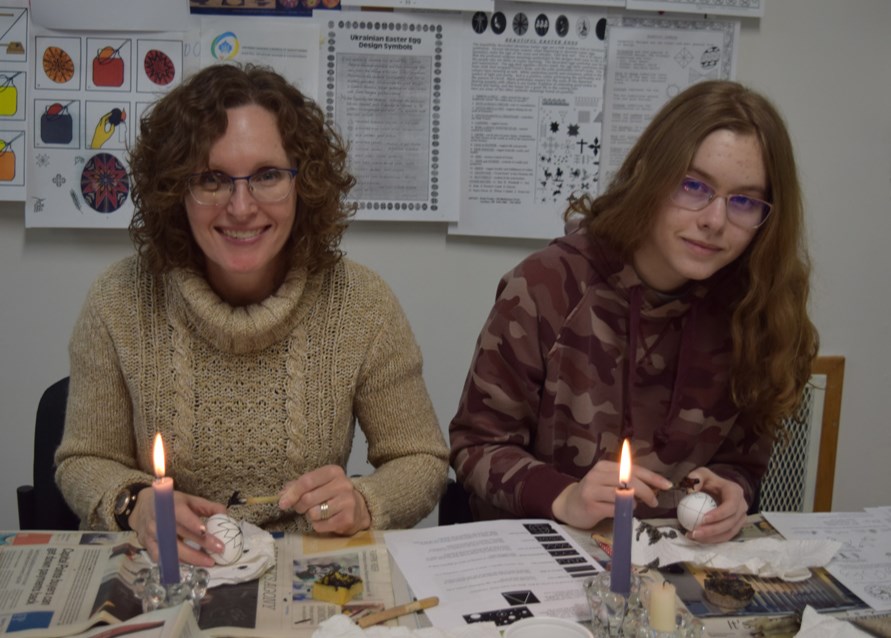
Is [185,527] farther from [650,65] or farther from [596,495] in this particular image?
[650,65]

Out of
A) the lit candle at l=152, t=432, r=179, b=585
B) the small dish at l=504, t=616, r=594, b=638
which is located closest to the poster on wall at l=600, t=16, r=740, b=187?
the small dish at l=504, t=616, r=594, b=638

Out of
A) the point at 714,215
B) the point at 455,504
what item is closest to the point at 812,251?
the point at 714,215

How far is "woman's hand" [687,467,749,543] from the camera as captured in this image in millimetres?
1263

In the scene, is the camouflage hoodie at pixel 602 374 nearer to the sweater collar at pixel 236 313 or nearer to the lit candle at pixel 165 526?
the sweater collar at pixel 236 313

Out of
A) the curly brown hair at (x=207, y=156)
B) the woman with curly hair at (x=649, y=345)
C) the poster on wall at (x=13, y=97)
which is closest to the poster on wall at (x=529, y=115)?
the woman with curly hair at (x=649, y=345)

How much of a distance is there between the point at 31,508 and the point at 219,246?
68 cm

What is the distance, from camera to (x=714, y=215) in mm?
1429

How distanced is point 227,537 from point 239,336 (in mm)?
406

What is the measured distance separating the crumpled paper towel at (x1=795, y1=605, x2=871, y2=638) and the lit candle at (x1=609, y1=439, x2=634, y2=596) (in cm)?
25

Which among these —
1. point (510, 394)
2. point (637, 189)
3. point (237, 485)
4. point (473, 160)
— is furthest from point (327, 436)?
point (473, 160)

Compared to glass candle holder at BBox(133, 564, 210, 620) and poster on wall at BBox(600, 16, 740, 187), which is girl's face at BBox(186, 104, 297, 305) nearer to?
glass candle holder at BBox(133, 564, 210, 620)

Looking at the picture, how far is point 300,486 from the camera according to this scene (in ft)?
4.10

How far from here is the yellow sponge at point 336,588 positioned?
1.04 meters

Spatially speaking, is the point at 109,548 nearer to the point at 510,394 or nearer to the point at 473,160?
the point at 510,394
